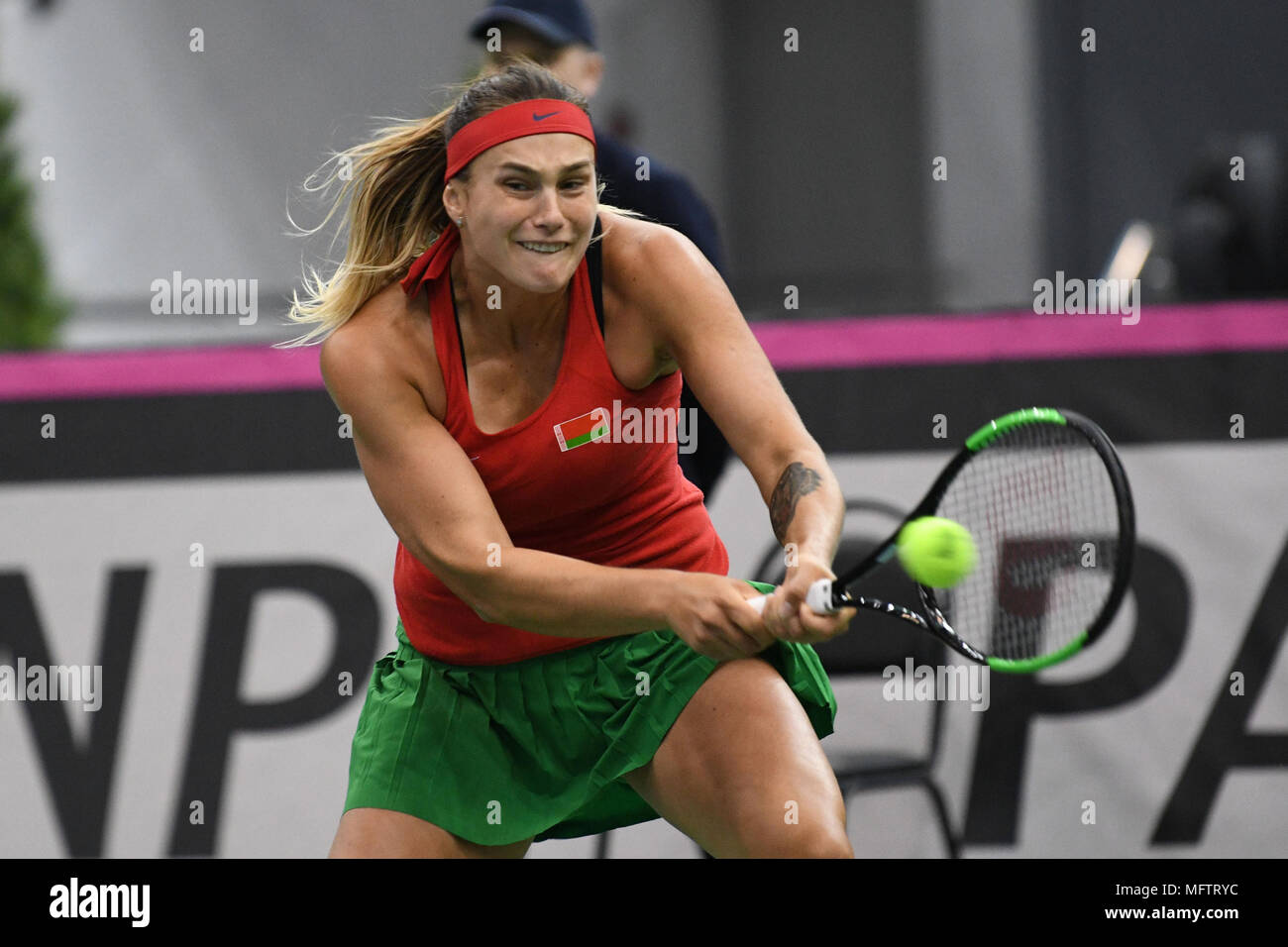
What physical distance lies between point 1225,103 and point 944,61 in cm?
227

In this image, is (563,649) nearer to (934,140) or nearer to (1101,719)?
(1101,719)

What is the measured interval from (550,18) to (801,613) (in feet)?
5.70

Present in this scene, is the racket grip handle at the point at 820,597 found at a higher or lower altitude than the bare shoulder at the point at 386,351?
lower

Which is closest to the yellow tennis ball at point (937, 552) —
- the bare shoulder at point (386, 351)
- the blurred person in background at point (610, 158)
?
the bare shoulder at point (386, 351)

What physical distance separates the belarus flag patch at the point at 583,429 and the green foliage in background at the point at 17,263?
6.30 meters

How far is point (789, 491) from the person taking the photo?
7.52 feet

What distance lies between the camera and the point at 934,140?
1036 centimetres

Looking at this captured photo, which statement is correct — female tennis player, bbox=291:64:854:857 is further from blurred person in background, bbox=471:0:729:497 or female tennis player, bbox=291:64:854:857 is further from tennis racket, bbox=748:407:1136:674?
blurred person in background, bbox=471:0:729:497

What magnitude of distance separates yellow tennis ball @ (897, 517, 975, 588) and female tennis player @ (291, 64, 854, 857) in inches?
4.9

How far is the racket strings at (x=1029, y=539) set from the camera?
2295 mm

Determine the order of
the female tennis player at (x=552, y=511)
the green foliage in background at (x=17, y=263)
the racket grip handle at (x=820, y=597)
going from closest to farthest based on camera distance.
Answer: the racket grip handle at (x=820, y=597), the female tennis player at (x=552, y=511), the green foliage in background at (x=17, y=263)

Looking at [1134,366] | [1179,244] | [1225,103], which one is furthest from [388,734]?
[1225,103]

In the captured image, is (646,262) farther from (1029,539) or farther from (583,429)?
(1029,539)

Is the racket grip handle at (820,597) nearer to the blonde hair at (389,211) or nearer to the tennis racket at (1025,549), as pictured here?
the tennis racket at (1025,549)
